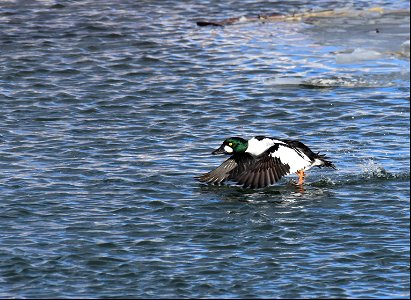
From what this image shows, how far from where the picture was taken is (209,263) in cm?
1118

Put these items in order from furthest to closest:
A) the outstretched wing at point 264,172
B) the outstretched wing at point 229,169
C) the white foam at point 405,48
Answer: the white foam at point 405,48 < the outstretched wing at point 229,169 < the outstretched wing at point 264,172

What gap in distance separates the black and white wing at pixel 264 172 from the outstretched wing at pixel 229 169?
0.30 ft

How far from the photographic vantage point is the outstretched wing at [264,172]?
13914 mm

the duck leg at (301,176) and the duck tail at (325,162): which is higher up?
the duck tail at (325,162)

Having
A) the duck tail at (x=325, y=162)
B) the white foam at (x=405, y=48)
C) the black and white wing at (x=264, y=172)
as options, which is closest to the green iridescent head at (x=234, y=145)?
the black and white wing at (x=264, y=172)

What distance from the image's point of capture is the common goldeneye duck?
13984mm

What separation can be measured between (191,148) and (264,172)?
1886 millimetres

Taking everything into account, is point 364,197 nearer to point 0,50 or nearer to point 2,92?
point 2,92

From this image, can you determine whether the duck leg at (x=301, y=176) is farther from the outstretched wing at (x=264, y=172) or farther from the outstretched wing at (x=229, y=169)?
the outstretched wing at (x=229, y=169)

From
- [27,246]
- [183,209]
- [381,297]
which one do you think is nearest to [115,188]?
[183,209]

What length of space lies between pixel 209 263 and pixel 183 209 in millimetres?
1950

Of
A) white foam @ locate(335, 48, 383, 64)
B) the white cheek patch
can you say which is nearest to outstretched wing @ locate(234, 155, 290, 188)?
the white cheek patch

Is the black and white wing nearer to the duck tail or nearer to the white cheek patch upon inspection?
the white cheek patch

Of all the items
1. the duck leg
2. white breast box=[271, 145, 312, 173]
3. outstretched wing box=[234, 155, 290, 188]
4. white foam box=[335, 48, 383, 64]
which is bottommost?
the duck leg
